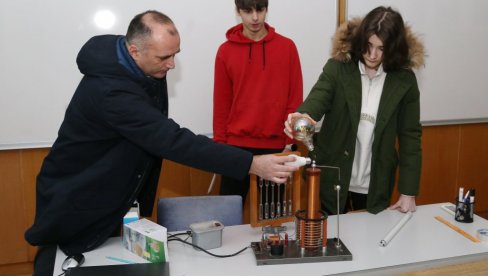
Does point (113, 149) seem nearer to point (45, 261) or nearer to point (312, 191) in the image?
point (45, 261)

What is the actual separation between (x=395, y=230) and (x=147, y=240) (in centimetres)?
93

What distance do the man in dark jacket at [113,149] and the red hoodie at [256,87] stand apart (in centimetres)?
107

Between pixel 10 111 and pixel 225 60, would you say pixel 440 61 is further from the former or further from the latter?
pixel 10 111

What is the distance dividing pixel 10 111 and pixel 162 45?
1632 millimetres

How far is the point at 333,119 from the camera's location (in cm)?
212

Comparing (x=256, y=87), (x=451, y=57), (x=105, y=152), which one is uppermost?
(x=451, y=57)

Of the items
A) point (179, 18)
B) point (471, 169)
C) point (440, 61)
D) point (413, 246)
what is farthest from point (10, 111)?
point (471, 169)

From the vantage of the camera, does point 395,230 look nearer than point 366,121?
Yes

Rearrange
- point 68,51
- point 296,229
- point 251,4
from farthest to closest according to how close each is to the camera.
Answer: point 68,51, point 251,4, point 296,229

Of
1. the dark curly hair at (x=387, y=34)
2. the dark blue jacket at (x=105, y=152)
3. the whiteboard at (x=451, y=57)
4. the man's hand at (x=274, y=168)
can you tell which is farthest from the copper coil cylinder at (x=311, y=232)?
the whiteboard at (x=451, y=57)

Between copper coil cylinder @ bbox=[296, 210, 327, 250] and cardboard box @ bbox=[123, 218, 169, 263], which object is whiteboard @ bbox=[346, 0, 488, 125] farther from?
cardboard box @ bbox=[123, 218, 169, 263]

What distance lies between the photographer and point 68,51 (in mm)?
2830

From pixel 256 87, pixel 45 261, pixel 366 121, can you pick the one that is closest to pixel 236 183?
pixel 256 87

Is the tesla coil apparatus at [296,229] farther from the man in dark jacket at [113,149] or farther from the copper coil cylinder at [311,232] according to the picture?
the man in dark jacket at [113,149]
